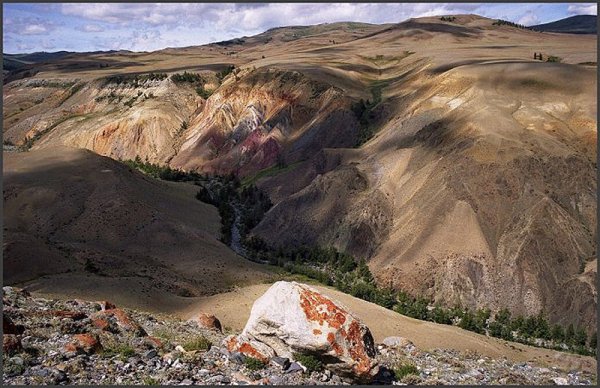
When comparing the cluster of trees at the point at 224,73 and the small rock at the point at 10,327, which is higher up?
the cluster of trees at the point at 224,73

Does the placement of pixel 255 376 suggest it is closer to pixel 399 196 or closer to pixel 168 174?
pixel 399 196

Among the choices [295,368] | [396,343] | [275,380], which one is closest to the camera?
[275,380]

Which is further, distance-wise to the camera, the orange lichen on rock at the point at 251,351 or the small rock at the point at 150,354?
the orange lichen on rock at the point at 251,351

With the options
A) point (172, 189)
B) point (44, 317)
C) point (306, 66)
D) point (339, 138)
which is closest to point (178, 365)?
point (44, 317)

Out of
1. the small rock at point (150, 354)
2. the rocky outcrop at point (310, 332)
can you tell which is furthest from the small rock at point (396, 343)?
the small rock at point (150, 354)

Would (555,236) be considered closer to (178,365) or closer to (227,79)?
(178,365)

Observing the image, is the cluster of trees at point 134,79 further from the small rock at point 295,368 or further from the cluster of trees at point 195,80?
the small rock at point 295,368

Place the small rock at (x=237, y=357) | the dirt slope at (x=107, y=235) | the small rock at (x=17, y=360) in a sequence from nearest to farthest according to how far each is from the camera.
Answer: the small rock at (x=17, y=360) < the small rock at (x=237, y=357) < the dirt slope at (x=107, y=235)

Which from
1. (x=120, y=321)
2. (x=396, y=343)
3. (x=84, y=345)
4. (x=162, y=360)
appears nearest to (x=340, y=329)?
(x=162, y=360)
